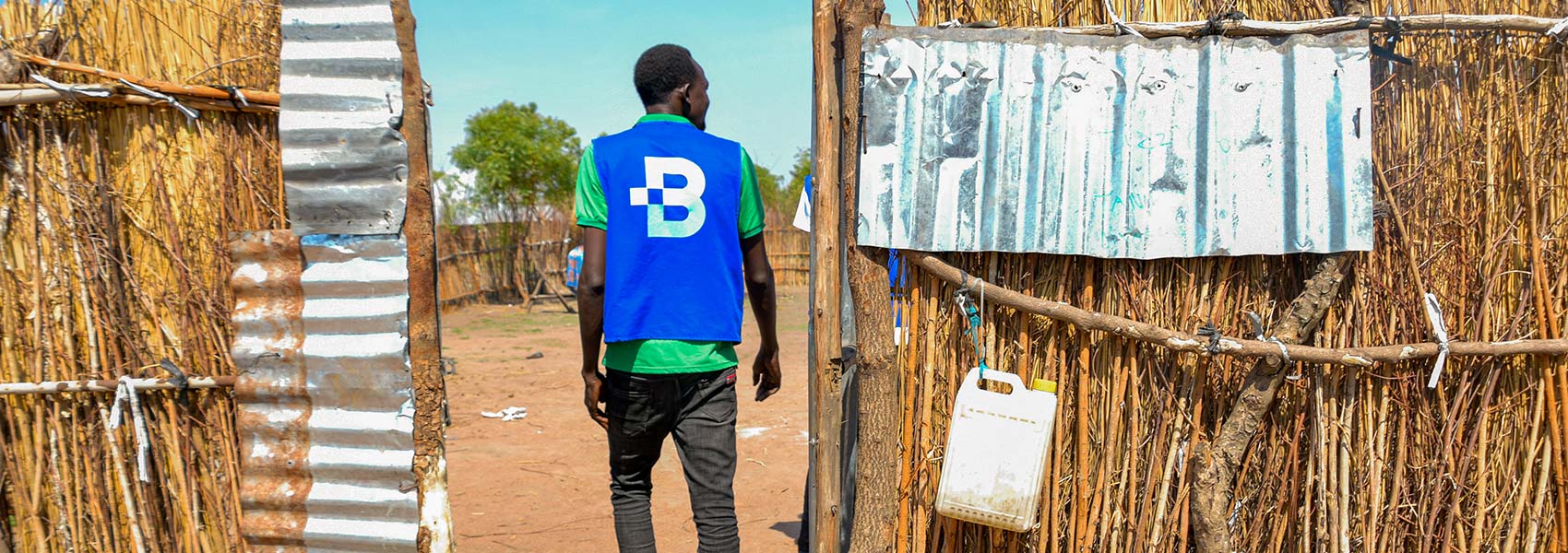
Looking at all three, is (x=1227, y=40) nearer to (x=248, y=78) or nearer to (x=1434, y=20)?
(x=1434, y=20)

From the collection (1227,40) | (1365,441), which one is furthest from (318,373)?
(1365,441)

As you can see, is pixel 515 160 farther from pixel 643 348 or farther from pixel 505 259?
pixel 643 348

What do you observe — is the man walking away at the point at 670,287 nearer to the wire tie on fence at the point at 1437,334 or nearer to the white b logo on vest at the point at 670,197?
the white b logo on vest at the point at 670,197

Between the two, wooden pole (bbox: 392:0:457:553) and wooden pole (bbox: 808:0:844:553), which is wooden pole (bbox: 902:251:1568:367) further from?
wooden pole (bbox: 392:0:457:553)

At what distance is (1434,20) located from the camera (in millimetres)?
2635

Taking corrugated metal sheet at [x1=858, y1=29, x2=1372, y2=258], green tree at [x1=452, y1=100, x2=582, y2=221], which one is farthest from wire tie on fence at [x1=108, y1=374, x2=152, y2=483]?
green tree at [x1=452, y1=100, x2=582, y2=221]

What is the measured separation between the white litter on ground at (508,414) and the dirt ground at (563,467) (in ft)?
0.20

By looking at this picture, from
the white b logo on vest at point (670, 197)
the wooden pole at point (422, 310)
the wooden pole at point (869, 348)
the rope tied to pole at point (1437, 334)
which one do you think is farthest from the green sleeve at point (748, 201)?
the rope tied to pole at point (1437, 334)

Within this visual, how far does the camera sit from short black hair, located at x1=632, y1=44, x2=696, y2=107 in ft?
9.96

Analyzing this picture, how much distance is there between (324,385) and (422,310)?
364 mm

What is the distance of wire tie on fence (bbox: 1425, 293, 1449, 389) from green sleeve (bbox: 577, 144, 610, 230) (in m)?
2.31

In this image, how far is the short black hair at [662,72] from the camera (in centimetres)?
304

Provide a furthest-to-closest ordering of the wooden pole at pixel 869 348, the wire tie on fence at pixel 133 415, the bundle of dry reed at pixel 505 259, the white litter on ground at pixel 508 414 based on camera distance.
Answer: the bundle of dry reed at pixel 505 259
the white litter on ground at pixel 508 414
the wire tie on fence at pixel 133 415
the wooden pole at pixel 869 348

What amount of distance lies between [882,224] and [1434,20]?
1551 millimetres
